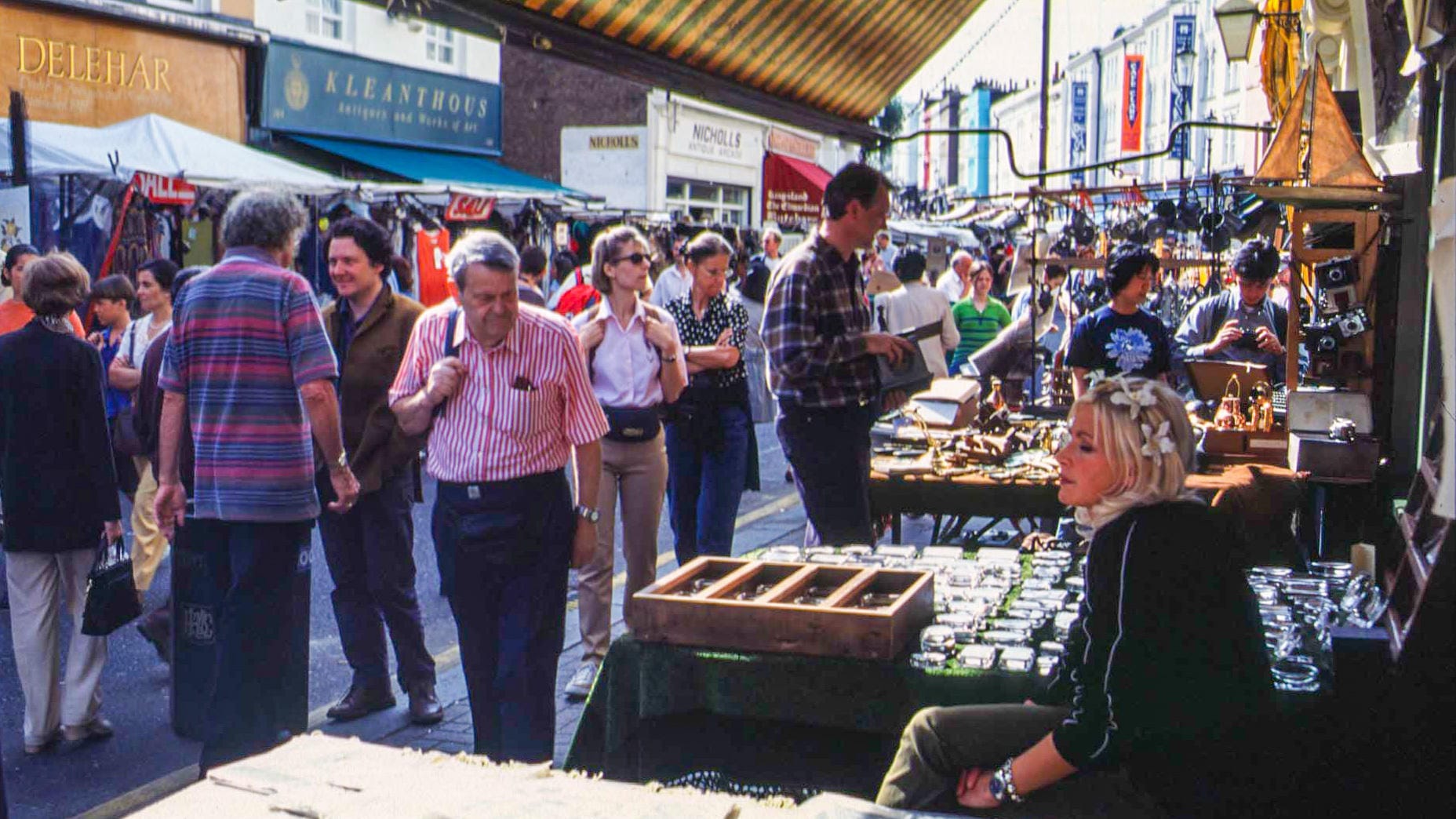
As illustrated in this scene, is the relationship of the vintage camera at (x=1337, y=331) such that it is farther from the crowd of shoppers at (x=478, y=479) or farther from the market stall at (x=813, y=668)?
the market stall at (x=813, y=668)

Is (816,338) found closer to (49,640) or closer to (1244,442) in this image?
(1244,442)

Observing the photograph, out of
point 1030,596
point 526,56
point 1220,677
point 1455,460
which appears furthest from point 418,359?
point 526,56

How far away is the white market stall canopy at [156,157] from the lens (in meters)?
12.6

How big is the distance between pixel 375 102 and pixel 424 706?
18.2 meters

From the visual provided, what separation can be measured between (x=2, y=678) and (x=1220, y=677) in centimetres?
547

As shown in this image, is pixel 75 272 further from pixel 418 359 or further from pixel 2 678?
pixel 2 678

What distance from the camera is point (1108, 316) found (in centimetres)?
754

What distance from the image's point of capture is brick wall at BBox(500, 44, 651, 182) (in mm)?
29125

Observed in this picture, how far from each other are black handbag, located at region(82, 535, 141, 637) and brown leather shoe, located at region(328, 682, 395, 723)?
0.90 meters

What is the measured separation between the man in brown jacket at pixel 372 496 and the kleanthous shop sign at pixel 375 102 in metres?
15.8

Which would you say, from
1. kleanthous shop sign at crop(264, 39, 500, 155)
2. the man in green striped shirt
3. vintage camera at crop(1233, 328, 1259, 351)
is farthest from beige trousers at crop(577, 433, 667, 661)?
kleanthous shop sign at crop(264, 39, 500, 155)

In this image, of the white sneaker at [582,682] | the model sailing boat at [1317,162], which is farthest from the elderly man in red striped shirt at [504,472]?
the model sailing boat at [1317,162]

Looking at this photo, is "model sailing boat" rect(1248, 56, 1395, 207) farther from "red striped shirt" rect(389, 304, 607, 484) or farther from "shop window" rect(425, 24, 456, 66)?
"shop window" rect(425, 24, 456, 66)

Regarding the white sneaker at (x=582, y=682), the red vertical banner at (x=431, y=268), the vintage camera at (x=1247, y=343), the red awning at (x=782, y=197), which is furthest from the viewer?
the red vertical banner at (x=431, y=268)
